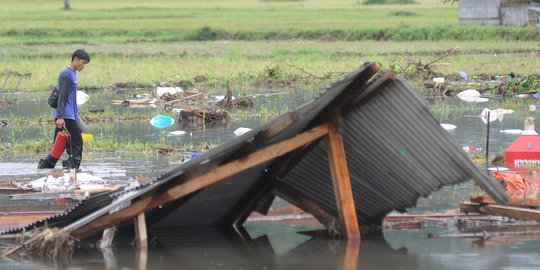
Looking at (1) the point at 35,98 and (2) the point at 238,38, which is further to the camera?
(2) the point at 238,38

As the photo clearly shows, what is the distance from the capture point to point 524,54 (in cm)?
3141

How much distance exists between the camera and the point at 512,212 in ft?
30.1

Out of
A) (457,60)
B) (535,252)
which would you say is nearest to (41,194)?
(535,252)

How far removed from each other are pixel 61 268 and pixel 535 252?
3593 millimetres

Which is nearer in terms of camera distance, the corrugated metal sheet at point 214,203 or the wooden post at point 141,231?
the wooden post at point 141,231

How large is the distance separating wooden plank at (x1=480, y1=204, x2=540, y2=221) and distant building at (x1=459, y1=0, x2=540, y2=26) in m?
32.9

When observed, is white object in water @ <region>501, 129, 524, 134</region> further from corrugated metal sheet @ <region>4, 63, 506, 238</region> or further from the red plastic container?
corrugated metal sheet @ <region>4, 63, 506, 238</region>

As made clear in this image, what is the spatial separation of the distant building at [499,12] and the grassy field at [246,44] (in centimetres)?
189

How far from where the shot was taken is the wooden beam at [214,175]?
866 cm

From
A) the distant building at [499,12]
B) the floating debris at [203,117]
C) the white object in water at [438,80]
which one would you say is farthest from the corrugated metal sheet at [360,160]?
the distant building at [499,12]

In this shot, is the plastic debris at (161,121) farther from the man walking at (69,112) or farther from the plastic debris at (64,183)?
the plastic debris at (64,183)

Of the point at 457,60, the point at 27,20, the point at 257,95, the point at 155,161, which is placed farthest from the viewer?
the point at 27,20

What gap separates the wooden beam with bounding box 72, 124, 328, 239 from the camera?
8.66m

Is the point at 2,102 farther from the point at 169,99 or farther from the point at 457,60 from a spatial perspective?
the point at 457,60
